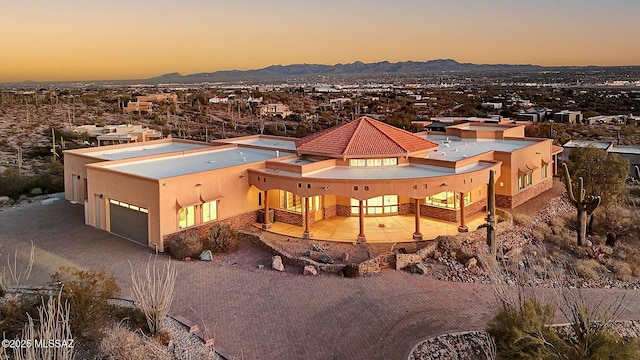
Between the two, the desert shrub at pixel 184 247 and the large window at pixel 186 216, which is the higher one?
the large window at pixel 186 216

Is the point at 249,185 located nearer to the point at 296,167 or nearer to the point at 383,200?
the point at 296,167

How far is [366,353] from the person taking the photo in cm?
1369

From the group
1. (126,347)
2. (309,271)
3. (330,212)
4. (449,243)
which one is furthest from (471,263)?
(126,347)

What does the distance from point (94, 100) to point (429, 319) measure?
95.1 meters

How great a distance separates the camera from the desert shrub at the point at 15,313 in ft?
Result: 41.5

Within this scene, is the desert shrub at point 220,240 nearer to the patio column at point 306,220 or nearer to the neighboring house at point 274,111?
the patio column at point 306,220

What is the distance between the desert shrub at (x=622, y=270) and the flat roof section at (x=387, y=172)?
7471 mm

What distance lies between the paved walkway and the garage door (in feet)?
2.32

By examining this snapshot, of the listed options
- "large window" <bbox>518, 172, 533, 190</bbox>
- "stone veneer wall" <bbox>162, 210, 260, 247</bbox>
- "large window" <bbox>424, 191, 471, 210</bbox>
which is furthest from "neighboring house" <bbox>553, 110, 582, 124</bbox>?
"stone veneer wall" <bbox>162, 210, 260, 247</bbox>

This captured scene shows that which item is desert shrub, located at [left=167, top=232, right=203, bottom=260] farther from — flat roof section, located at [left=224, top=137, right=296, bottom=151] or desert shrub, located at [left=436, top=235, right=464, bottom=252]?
flat roof section, located at [left=224, top=137, right=296, bottom=151]

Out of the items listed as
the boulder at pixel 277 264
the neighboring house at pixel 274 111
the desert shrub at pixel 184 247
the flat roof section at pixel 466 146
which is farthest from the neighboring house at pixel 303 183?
the neighboring house at pixel 274 111

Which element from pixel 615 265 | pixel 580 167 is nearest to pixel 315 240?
pixel 615 265

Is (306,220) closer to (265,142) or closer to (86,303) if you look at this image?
(86,303)

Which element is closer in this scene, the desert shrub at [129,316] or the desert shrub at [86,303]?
the desert shrub at [86,303]
